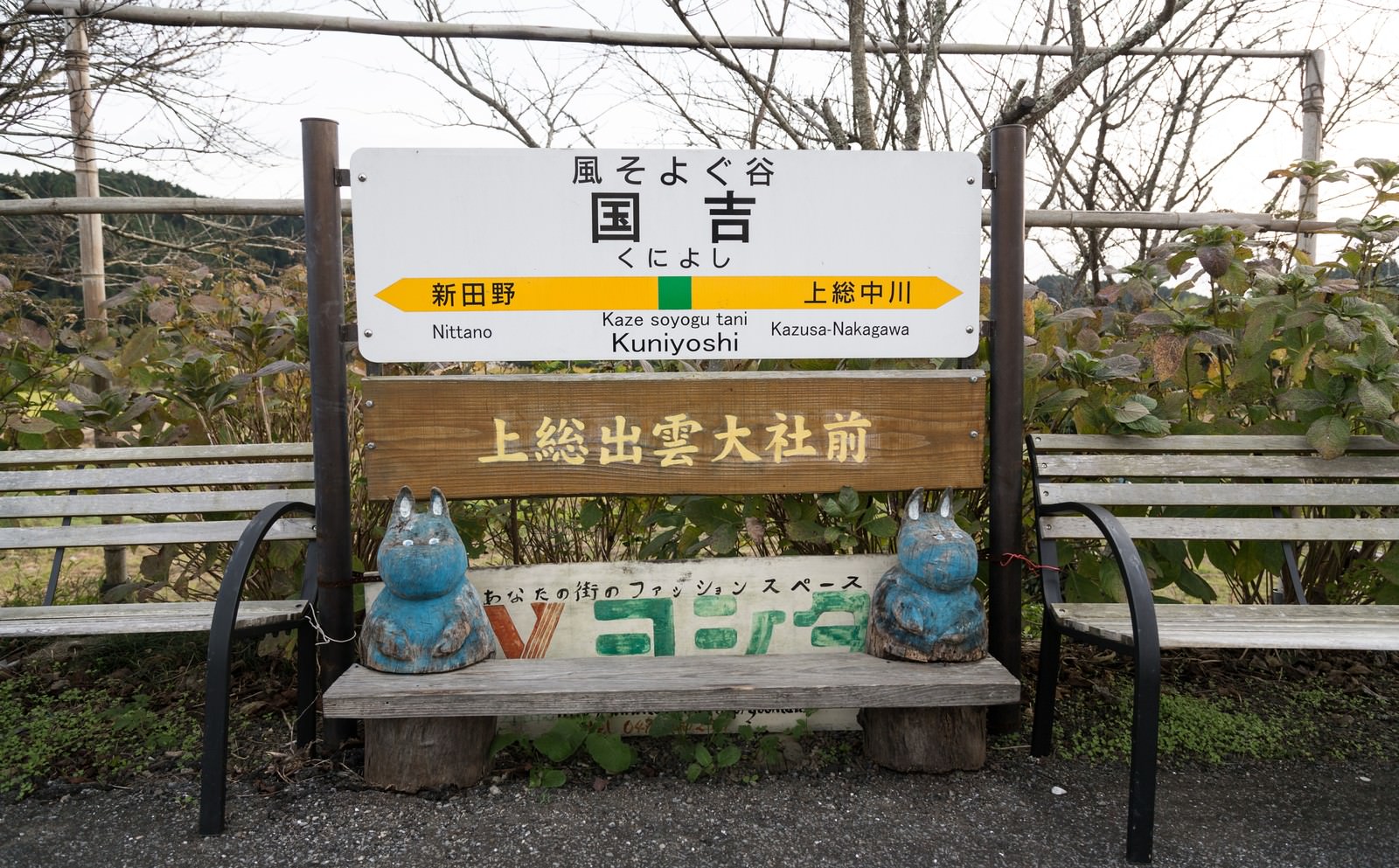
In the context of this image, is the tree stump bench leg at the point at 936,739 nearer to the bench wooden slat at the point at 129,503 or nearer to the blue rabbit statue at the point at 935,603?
the blue rabbit statue at the point at 935,603

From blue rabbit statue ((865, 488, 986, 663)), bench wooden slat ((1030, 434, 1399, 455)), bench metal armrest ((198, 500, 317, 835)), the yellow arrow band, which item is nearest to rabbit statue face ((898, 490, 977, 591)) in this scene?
blue rabbit statue ((865, 488, 986, 663))

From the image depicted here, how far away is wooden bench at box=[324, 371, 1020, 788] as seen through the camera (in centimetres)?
270

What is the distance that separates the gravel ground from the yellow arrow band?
140cm

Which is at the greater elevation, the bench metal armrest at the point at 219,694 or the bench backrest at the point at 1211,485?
the bench backrest at the point at 1211,485

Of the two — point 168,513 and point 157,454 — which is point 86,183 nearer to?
point 157,454

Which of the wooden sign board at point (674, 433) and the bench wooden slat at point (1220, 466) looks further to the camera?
the bench wooden slat at point (1220, 466)

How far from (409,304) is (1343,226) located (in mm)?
3330

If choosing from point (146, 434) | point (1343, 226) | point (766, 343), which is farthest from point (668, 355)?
point (1343, 226)

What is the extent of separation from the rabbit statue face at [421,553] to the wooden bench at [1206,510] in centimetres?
174

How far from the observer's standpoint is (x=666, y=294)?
272cm

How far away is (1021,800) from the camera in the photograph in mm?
2520

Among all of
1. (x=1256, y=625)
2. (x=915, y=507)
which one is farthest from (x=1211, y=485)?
(x=915, y=507)

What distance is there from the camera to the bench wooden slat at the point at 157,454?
3080 mm

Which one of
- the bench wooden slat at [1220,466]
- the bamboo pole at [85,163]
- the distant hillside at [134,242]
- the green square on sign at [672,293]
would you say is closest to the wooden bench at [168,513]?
the bamboo pole at [85,163]
